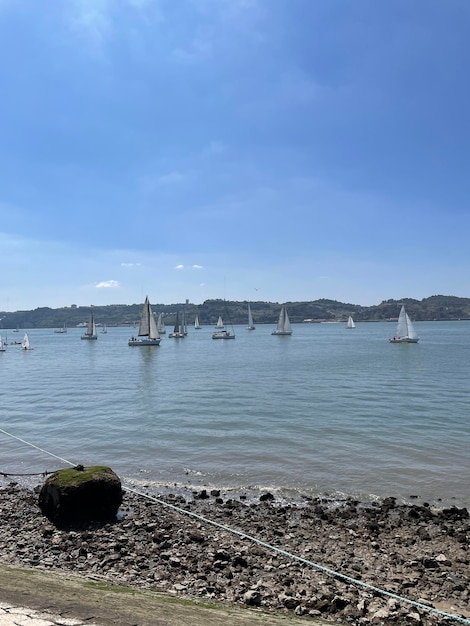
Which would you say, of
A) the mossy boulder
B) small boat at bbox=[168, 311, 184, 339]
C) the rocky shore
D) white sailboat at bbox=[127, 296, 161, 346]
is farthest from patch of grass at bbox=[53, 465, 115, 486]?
small boat at bbox=[168, 311, 184, 339]

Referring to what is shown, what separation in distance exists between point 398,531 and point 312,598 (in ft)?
13.6

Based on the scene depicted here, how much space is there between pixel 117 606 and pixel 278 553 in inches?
163

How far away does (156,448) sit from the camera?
60.7 feet

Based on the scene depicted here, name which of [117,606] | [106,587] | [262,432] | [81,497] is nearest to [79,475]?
[81,497]

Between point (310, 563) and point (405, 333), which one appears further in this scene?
point (405, 333)

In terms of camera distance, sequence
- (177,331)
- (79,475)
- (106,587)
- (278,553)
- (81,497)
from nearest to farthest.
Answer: (106,587) → (278,553) → (81,497) → (79,475) → (177,331)

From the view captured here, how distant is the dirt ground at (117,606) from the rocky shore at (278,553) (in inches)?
31.9

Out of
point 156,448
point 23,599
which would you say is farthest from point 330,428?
point 23,599

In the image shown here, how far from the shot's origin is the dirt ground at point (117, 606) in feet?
16.7

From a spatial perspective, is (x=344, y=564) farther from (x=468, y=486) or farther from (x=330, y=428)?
(x=330, y=428)

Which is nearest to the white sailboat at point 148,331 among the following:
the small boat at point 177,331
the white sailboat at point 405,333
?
the small boat at point 177,331

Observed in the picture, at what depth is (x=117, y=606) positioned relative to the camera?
539 centimetres

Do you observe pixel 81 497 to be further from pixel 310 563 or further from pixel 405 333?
pixel 405 333

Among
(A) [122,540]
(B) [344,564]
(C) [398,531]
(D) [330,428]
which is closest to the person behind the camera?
(B) [344,564]
